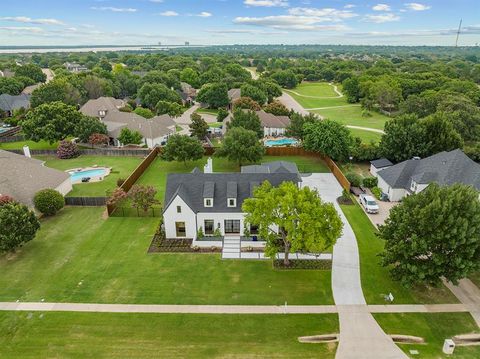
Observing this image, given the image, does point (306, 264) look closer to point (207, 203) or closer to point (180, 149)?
point (207, 203)

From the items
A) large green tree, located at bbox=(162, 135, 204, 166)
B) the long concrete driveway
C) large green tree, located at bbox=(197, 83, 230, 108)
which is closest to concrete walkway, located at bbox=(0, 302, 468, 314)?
the long concrete driveway

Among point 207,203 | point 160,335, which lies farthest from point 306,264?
point 160,335

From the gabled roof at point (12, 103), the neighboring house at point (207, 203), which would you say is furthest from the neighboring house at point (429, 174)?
the gabled roof at point (12, 103)

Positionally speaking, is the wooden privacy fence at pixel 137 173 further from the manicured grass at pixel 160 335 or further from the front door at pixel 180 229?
the manicured grass at pixel 160 335

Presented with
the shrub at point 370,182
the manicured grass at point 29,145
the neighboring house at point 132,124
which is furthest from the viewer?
the neighboring house at point 132,124

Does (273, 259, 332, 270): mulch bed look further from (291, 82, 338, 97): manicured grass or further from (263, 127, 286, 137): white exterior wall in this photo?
(291, 82, 338, 97): manicured grass

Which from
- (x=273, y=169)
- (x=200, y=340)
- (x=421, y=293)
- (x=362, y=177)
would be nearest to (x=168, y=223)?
(x=200, y=340)
